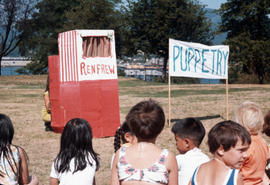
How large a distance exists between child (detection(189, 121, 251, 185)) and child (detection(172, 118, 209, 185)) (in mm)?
718

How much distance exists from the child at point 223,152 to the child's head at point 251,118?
89cm

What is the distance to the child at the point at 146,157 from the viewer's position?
253 cm

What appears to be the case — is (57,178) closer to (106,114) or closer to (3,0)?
(106,114)

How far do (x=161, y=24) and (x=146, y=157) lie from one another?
3786cm

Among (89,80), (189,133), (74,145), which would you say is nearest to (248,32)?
(89,80)

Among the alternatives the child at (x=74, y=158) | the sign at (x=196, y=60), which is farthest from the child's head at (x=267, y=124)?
the sign at (x=196, y=60)

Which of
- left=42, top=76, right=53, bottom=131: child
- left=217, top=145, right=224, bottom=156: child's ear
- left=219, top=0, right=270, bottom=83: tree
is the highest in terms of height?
left=219, top=0, right=270, bottom=83: tree

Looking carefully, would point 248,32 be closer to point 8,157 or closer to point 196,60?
point 196,60

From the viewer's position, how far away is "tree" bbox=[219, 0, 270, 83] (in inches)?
1438

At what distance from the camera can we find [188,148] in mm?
3471

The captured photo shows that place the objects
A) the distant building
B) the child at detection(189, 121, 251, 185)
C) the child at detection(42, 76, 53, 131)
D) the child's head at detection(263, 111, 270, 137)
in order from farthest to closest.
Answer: the distant building, the child at detection(42, 76, 53, 131), the child's head at detection(263, 111, 270, 137), the child at detection(189, 121, 251, 185)

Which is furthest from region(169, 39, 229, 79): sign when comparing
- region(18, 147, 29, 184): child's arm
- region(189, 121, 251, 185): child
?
region(189, 121, 251, 185): child

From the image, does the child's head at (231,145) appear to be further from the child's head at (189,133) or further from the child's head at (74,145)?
the child's head at (74,145)

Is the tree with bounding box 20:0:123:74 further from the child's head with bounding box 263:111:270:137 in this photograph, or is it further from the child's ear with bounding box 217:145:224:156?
the child's ear with bounding box 217:145:224:156
